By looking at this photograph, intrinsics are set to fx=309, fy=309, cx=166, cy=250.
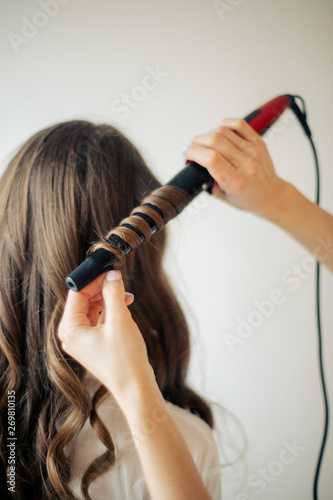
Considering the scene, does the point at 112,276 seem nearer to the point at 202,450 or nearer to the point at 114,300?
the point at 114,300

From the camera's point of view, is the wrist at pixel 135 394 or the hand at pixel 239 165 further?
the hand at pixel 239 165

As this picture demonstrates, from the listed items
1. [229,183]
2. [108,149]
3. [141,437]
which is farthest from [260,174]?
[141,437]

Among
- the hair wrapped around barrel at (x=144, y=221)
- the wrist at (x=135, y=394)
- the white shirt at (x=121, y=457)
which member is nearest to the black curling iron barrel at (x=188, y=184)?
the hair wrapped around barrel at (x=144, y=221)

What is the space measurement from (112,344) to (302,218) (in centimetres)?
38

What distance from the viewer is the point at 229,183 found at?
460mm

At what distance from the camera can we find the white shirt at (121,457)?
1.52 feet

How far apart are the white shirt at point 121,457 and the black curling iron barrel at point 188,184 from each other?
0.27 metres

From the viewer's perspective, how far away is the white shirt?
46 centimetres

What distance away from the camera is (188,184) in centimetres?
42

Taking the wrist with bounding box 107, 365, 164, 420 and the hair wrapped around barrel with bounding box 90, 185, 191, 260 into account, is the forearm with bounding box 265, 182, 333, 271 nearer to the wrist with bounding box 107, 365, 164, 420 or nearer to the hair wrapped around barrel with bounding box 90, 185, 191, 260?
the hair wrapped around barrel with bounding box 90, 185, 191, 260

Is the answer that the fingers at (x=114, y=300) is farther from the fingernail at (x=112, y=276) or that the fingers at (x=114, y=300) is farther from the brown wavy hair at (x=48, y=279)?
the brown wavy hair at (x=48, y=279)

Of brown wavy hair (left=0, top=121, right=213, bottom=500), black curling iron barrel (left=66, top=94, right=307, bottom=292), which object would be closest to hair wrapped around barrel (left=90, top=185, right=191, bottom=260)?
black curling iron barrel (left=66, top=94, right=307, bottom=292)

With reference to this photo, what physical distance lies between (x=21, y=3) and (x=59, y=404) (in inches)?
30.4

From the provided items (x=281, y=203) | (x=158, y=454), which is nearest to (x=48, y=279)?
(x=158, y=454)
